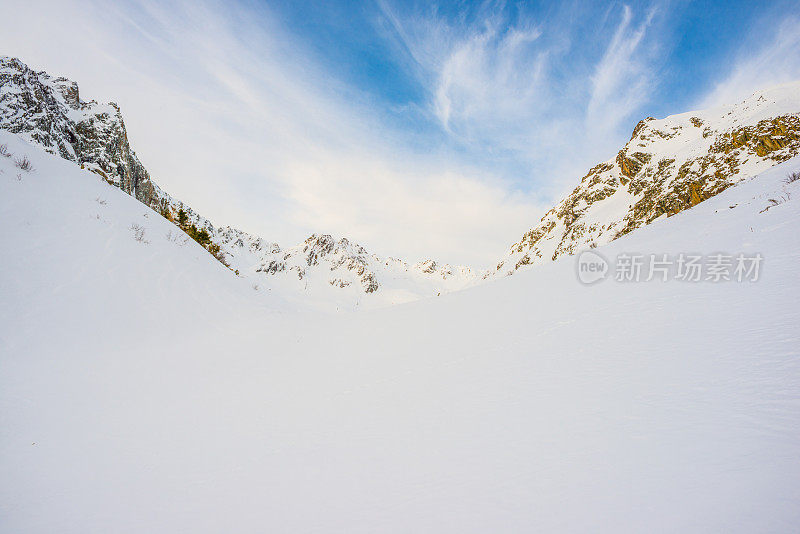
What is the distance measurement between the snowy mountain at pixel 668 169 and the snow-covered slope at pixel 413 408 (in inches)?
753

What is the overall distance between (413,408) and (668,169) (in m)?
67.9

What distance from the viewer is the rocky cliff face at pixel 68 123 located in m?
30.5

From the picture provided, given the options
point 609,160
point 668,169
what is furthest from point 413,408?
point 609,160

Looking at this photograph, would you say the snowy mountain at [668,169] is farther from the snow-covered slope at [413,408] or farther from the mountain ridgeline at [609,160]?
the snow-covered slope at [413,408]

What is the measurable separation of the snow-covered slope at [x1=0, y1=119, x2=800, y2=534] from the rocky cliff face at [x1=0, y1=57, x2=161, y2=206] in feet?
104

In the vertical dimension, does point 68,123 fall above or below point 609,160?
below

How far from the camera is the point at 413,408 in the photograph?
3.32m

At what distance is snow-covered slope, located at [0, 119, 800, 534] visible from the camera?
1703 millimetres

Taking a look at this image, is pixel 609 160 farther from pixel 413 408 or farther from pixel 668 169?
pixel 413 408

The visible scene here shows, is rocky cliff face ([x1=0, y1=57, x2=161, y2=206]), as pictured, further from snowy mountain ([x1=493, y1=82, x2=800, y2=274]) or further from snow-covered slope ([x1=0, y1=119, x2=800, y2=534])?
snowy mountain ([x1=493, y1=82, x2=800, y2=274])

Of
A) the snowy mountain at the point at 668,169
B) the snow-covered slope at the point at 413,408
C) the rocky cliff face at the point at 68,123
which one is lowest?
the snow-covered slope at the point at 413,408

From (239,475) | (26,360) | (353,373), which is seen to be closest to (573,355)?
(353,373)

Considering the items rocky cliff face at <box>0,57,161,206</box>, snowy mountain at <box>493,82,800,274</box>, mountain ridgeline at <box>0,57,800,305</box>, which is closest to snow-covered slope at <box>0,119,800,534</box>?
mountain ridgeline at <box>0,57,800,305</box>

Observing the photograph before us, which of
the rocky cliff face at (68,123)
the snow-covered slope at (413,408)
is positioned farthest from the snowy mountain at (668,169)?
the rocky cliff face at (68,123)
